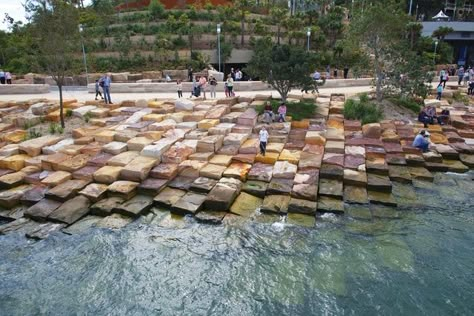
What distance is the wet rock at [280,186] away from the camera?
11.7m

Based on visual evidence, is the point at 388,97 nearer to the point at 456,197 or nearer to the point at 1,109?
the point at 456,197

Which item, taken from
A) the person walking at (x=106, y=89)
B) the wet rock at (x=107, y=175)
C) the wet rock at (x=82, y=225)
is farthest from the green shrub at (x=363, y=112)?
the wet rock at (x=82, y=225)

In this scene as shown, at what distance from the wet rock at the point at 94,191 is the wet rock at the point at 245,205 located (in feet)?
12.9

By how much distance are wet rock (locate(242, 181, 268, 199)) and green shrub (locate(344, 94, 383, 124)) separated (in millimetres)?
7379

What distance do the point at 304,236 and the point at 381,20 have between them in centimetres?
1284

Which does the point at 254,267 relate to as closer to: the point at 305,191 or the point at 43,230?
the point at 305,191

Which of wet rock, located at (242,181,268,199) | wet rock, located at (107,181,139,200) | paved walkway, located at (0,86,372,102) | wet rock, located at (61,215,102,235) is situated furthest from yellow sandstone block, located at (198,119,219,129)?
wet rock, located at (61,215,102,235)

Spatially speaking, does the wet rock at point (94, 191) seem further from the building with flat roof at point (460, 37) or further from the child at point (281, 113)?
the building with flat roof at point (460, 37)

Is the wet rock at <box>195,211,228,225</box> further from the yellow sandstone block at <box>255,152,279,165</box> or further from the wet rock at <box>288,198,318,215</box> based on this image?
the yellow sandstone block at <box>255,152,279,165</box>

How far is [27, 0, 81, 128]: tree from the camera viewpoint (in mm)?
14906

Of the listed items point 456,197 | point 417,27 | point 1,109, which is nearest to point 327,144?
point 456,197

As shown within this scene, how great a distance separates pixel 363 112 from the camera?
58.5 ft

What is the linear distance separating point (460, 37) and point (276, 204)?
42.8m

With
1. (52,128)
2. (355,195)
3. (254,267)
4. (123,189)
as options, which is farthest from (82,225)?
(355,195)
